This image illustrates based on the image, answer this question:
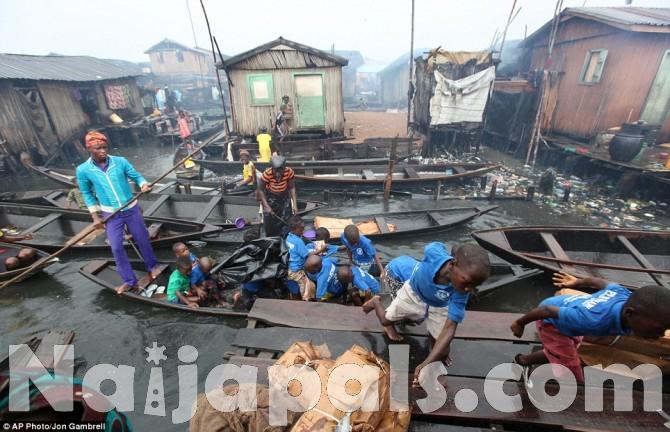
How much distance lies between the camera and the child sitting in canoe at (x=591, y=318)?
2.05 meters

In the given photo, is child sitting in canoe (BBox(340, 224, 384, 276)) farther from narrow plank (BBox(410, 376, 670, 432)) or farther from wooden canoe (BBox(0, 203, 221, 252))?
wooden canoe (BBox(0, 203, 221, 252))

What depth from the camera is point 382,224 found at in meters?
7.25

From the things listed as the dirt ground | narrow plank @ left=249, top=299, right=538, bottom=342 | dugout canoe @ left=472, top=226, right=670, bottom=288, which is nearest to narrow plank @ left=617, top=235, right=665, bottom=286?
Answer: dugout canoe @ left=472, top=226, right=670, bottom=288

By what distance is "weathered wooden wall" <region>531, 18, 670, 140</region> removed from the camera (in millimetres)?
10953

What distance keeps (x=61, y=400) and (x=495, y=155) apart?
17669 mm

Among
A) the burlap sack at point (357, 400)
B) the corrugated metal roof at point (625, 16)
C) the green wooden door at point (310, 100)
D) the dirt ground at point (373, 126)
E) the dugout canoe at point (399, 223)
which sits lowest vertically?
the dugout canoe at point (399, 223)

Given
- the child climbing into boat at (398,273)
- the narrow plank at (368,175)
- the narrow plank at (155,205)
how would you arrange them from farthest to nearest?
the narrow plank at (368,175), the narrow plank at (155,205), the child climbing into boat at (398,273)

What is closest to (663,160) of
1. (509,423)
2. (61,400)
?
(509,423)

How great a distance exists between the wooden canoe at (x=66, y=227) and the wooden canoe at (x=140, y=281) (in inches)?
29.9

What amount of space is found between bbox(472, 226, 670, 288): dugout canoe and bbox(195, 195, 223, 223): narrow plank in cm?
575

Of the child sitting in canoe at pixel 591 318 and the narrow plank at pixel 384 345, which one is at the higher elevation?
the child sitting in canoe at pixel 591 318

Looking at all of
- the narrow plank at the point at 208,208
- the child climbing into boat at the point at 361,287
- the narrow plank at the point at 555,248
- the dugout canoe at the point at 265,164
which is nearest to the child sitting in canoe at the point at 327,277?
the child climbing into boat at the point at 361,287

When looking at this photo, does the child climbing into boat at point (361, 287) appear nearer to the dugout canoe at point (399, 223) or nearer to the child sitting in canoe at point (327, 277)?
the child sitting in canoe at point (327, 277)

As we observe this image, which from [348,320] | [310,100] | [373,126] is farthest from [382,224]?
[373,126]
